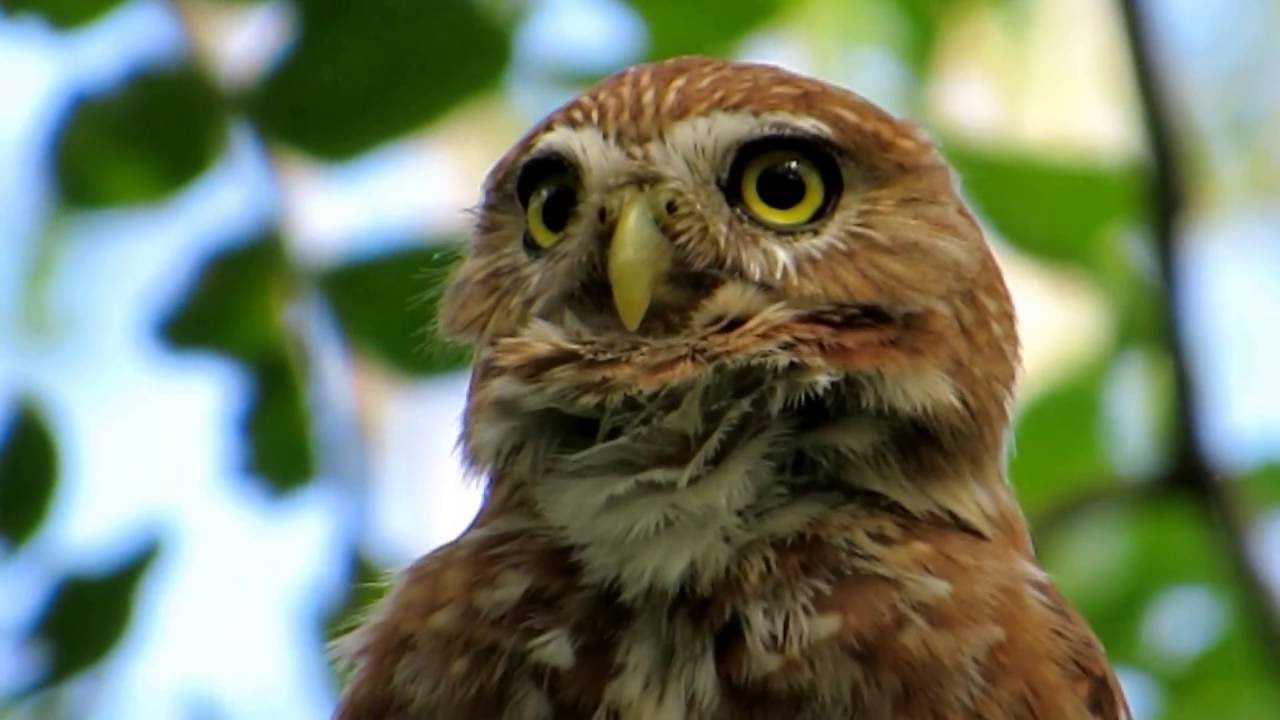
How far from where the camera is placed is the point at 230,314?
2.49 meters

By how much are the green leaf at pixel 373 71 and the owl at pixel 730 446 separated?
13 cm

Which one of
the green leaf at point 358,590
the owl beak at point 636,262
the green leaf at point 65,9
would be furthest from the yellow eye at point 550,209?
the green leaf at point 65,9

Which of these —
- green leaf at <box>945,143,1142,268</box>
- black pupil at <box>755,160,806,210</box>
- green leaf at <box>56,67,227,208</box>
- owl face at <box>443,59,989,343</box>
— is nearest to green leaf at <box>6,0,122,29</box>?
green leaf at <box>56,67,227,208</box>

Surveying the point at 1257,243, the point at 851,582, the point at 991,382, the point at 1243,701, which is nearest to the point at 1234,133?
the point at 1257,243

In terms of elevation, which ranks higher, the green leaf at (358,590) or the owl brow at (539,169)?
the owl brow at (539,169)

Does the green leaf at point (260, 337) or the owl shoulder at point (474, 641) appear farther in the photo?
the green leaf at point (260, 337)

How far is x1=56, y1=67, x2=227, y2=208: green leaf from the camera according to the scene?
2.46 meters

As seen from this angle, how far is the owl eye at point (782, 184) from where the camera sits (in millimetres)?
2385

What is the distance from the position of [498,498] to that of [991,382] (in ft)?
1.88

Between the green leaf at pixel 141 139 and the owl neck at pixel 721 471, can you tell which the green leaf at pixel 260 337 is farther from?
the owl neck at pixel 721 471

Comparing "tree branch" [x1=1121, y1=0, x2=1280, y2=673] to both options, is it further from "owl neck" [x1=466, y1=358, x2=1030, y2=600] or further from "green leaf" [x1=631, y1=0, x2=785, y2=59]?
"owl neck" [x1=466, y1=358, x2=1030, y2=600]

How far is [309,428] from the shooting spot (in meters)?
2.44

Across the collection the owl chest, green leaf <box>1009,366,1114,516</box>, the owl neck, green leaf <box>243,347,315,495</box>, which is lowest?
green leaf <box>1009,366,1114,516</box>

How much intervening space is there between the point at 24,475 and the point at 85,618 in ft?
0.56
